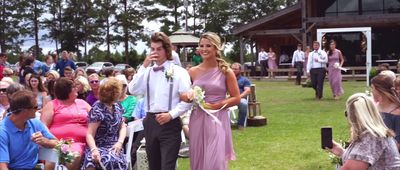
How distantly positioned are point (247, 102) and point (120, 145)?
19.2 ft

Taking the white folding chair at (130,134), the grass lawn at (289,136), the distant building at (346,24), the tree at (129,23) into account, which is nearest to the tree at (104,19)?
the tree at (129,23)

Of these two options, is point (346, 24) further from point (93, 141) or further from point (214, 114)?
point (93, 141)

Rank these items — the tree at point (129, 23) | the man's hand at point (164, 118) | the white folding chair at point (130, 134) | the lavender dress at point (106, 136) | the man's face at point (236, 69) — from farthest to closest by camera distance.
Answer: the tree at point (129, 23), the man's face at point (236, 69), the white folding chair at point (130, 134), the lavender dress at point (106, 136), the man's hand at point (164, 118)

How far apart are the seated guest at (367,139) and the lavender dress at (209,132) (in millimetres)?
1683

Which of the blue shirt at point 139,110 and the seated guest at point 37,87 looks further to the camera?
the seated guest at point 37,87

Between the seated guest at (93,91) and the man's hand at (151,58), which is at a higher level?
the man's hand at (151,58)

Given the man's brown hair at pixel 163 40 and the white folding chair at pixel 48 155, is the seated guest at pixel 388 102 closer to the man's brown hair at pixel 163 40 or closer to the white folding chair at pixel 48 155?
the man's brown hair at pixel 163 40

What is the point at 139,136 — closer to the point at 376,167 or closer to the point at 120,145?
the point at 120,145

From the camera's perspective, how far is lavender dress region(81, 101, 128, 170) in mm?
5590

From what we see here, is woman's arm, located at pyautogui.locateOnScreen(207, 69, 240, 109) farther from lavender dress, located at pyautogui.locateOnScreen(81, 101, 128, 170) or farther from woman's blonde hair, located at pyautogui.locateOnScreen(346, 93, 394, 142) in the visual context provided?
woman's blonde hair, located at pyautogui.locateOnScreen(346, 93, 394, 142)

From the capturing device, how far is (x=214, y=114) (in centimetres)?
543

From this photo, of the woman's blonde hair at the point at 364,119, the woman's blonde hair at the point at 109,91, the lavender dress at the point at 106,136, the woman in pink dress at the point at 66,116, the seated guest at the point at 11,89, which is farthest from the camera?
the seated guest at the point at 11,89

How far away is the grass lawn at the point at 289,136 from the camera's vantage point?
7.78 meters

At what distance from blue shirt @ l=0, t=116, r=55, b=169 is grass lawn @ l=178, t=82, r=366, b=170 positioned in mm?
2846
